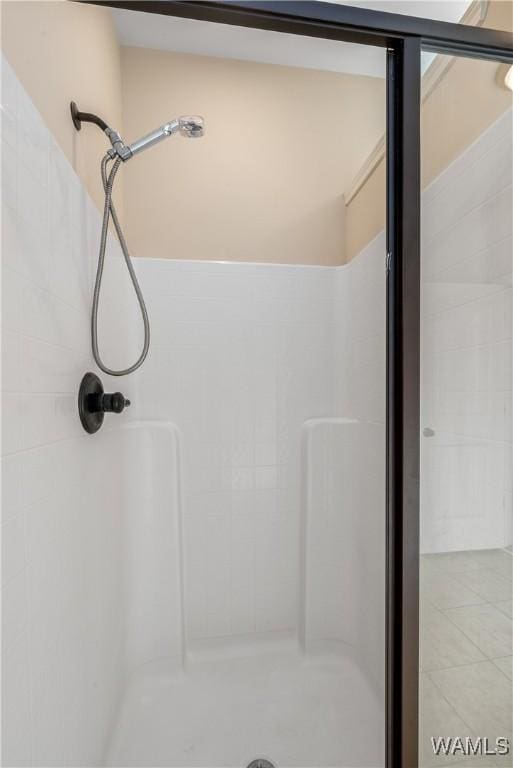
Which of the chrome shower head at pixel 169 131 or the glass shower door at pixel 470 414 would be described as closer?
the glass shower door at pixel 470 414

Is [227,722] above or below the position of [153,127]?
below

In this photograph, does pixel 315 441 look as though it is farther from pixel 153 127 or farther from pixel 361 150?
pixel 153 127

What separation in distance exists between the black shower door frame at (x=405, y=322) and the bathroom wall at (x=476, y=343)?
0.08m

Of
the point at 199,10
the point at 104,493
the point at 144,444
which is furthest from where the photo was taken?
the point at 144,444

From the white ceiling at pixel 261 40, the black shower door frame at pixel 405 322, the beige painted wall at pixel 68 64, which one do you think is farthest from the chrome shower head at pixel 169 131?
the white ceiling at pixel 261 40

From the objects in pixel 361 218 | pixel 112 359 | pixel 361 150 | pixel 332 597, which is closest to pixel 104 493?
pixel 112 359

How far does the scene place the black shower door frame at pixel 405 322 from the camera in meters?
0.83

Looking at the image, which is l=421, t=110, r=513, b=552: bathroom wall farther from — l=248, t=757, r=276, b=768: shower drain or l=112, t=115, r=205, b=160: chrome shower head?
l=248, t=757, r=276, b=768: shower drain

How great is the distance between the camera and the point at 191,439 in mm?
1537

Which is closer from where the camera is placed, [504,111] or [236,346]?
[504,111]

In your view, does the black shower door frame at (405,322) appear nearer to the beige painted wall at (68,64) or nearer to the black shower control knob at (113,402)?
the beige painted wall at (68,64)

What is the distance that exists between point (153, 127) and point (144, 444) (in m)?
1.16

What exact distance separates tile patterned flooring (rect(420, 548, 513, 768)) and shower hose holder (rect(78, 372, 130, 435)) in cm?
79

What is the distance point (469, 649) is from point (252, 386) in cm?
101
